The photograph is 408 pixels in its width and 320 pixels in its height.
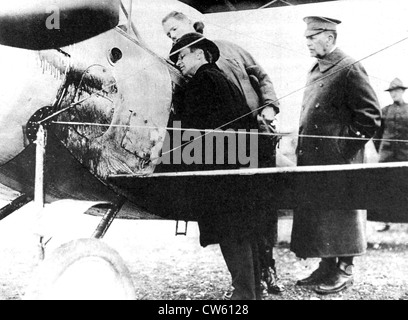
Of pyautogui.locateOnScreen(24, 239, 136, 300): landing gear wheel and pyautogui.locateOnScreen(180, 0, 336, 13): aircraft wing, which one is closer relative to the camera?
pyautogui.locateOnScreen(24, 239, 136, 300): landing gear wheel

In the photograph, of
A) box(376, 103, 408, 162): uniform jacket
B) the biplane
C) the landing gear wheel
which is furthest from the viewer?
box(376, 103, 408, 162): uniform jacket

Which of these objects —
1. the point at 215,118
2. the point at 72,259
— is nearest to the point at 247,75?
the point at 215,118

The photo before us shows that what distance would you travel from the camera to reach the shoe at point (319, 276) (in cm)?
270

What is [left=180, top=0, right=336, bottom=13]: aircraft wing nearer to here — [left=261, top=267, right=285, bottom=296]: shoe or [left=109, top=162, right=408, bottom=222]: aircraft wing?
[left=109, top=162, right=408, bottom=222]: aircraft wing

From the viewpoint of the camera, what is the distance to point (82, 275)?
2.38 m

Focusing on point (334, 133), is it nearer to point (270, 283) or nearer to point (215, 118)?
point (215, 118)

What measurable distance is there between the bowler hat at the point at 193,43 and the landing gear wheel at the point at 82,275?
1.16m

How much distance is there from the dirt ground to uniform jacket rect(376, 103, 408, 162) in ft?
1.28

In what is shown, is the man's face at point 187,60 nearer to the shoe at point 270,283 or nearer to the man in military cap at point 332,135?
the man in military cap at point 332,135

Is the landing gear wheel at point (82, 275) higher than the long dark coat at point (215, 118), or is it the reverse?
the long dark coat at point (215, 118)

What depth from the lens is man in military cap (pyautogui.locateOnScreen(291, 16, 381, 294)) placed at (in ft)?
8.78

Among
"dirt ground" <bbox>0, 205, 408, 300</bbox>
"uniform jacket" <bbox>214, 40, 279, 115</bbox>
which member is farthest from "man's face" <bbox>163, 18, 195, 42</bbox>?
"dirt ground" <bbox>0, 205, 408, 300</bbox>

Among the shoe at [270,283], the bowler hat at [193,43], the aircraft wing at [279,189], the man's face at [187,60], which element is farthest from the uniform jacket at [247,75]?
the shoe at [270,283]

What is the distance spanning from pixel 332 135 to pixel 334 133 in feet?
0.05
